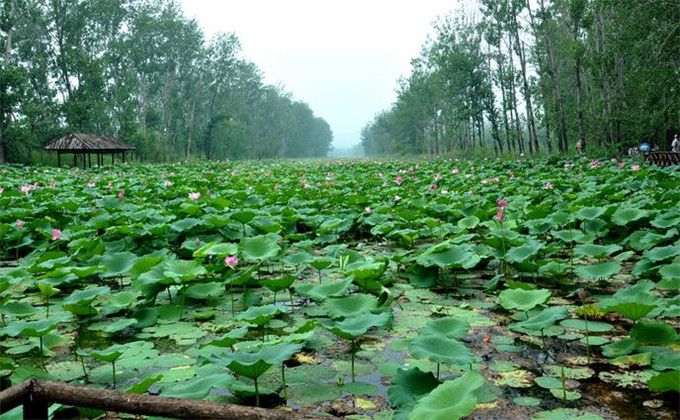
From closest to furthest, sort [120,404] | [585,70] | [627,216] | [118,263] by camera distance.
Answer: [120,404] < [118,263] < [627,216] < [585,70]

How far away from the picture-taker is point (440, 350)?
5.45 ft

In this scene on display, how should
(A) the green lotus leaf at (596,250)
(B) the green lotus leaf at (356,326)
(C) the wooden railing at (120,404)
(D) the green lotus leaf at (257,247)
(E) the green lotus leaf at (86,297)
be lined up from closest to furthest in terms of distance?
(C) the wooden railing at (120,404)
(B) the green lotus leaf at (356,326)
(E) the green lotus leaf at (86,297)
(A) the green lotus leaf at (596,250)
(D) the green lotus leaf at (257,247)

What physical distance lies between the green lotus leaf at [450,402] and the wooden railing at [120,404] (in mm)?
409

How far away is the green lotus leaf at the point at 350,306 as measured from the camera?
2236 mm

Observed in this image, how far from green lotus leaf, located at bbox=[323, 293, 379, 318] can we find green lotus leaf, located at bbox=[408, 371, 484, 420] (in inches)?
34.6

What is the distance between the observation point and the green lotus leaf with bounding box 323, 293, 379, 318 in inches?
88.0

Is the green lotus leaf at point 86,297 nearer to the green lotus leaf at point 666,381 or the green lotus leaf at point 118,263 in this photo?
the green lotus leaf at point 118,263

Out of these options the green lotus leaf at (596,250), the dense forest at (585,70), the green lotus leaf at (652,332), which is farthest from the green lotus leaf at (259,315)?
the dense forest at (585,70)

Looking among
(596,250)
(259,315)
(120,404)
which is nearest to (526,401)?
(259,315)

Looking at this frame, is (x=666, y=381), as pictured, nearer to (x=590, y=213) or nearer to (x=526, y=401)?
(x=526, y=401)

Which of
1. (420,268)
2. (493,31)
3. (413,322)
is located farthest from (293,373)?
(493,31)

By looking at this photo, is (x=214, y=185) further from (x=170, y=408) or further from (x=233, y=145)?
(x=233, y=145)

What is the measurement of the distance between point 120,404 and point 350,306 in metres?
1.39

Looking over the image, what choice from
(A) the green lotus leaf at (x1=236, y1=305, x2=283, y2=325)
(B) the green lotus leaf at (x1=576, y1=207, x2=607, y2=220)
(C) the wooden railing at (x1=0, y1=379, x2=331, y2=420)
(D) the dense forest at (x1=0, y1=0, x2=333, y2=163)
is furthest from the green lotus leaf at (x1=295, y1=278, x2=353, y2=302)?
(D) the dense forest at (x1=0, y1=0, x2=333, y2=163)
